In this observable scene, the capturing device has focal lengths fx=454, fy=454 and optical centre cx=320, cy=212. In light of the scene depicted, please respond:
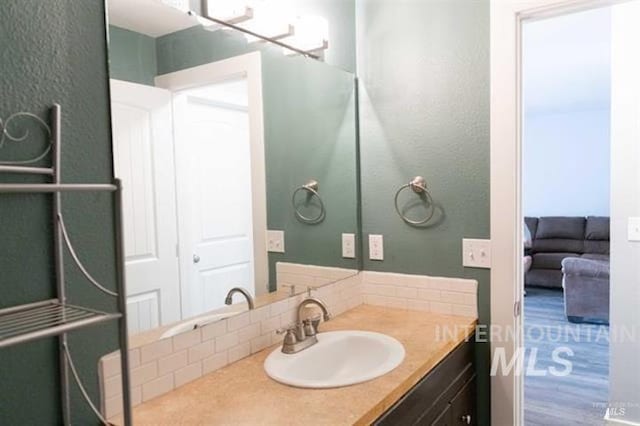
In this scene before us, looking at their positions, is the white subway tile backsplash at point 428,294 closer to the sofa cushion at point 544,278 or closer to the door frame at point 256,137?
the door frame at point 256,137

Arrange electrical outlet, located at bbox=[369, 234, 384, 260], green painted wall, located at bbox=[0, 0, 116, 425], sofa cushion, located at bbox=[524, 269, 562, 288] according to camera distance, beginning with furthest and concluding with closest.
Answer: sofa cushion, located at bbox=[524, 269, 562, 288], electrical outlet, located at bbox=[369, 234, 384, 260], green painted wall, located at bbox=[0, 0, 116, 425]

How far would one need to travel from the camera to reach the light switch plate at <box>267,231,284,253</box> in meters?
1.79

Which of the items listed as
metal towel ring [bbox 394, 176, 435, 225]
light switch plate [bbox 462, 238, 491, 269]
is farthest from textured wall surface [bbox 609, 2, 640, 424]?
metal towel ring [bbox 394, 176, 435, 225]

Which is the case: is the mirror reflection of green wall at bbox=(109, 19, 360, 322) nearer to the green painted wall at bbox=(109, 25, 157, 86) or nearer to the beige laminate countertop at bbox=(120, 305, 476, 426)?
the green painted wall at bbox=(109, 25, 157, 86)

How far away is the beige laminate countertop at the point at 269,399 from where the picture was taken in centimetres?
112

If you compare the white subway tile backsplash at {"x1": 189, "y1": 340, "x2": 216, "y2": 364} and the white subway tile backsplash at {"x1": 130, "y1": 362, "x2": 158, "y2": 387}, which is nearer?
the white subway tile backsplash at {"x1": 130, "y1": 362, "x2": 158, "y2": 387}

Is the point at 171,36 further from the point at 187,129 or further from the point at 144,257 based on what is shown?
the point at 144,257

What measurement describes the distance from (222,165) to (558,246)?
6200 mm

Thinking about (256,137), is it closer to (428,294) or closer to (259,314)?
(259,314)

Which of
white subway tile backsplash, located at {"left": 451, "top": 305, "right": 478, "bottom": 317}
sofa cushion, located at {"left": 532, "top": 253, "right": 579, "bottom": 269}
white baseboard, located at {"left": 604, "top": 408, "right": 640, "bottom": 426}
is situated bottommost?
white baseboard, located at {"left": 604, "top": 408, "right": 640, "bottom": 426}

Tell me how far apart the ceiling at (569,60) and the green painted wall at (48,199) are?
181 centimetres

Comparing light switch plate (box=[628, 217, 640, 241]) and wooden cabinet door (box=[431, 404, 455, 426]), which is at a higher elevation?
light switch plate (box=[628, 217, 640, 241])

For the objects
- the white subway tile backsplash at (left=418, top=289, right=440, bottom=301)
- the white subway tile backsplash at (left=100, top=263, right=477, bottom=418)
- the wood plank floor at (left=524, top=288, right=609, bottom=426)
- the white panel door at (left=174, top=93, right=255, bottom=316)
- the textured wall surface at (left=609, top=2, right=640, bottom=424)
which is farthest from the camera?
the wood plank floor at (left=524, top=288, right=609, bottom=426)

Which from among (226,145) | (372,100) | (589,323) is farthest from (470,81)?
(589,323)
